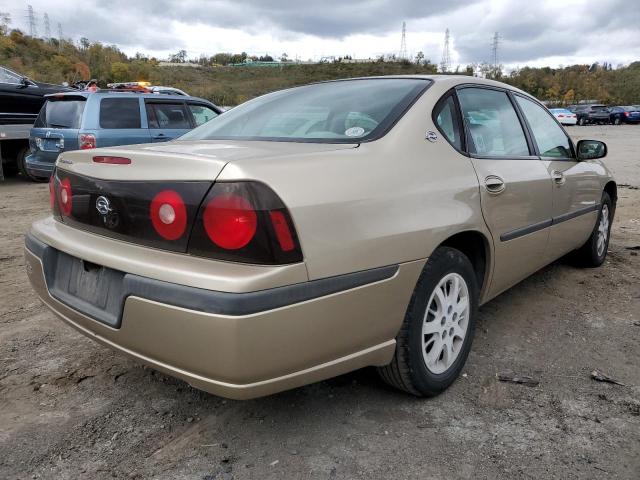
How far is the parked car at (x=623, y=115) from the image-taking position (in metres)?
35.4

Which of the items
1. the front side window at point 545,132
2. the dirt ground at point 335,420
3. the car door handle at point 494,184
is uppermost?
the front side window at point 545,132

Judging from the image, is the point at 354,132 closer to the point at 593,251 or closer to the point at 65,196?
the point at 65,196

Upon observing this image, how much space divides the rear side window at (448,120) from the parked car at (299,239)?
0.04 ft

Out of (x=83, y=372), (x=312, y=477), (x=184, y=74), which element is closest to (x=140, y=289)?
(x=312, y=477)

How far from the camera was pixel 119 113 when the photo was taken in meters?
7.90

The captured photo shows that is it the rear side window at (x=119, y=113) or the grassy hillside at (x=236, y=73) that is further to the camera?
the grassy hillside at (x=236, y=73)

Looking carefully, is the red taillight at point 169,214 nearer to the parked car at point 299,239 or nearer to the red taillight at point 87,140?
the parked car at point 299,239

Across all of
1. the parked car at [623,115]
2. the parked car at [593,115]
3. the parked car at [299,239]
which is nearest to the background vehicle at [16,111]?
the parked car at [299,239]

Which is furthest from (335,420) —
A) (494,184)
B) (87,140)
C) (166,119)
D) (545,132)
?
(166,119)

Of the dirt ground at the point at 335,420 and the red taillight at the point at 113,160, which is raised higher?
the red taillight at the point at 113,160

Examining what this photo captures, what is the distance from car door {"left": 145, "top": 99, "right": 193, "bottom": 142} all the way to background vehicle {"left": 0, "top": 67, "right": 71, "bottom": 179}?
301 cm

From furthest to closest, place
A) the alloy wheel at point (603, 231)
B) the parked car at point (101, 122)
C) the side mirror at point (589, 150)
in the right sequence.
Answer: the parked car at point (101, 122)
the alloy wheel at point (603, 231)
the side mirror at point (589, 150)

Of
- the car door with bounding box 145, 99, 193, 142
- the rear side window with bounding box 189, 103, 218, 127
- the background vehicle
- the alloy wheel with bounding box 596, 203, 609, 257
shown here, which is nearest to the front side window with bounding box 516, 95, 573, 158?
the alloy wheel with bounding box 596, 203, 609, 257

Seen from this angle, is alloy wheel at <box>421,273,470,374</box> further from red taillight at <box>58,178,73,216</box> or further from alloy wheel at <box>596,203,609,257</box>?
alloy wheel at <box>596,203,609,257</box>
